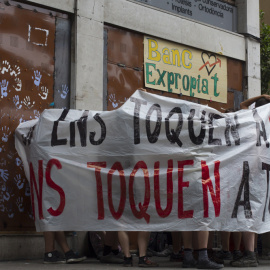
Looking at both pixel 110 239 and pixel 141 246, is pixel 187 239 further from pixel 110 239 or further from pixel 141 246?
pixel 110 239

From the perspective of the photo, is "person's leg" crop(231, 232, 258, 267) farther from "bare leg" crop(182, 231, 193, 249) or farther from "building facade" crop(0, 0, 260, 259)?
"building facade" crop(0, 0, 260, 259)

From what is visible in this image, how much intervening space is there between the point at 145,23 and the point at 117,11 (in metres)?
0.67

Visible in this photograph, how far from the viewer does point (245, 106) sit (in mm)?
10016

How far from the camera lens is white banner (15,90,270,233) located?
8.39 metres

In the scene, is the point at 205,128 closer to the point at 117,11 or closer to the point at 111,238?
the point at 111,238

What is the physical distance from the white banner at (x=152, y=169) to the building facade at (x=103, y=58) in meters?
0.79

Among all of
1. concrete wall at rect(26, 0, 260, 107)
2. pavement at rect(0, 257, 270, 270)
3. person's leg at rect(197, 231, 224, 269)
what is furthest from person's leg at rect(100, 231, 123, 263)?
concrete wall at rect(26, 0, 260, 107)

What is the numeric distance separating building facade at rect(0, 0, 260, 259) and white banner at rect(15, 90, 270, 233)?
2.60 ft

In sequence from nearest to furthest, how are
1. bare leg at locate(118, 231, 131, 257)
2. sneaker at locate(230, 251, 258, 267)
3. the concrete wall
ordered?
bare leg at locate(118, 231, 131, 257), sneaker at locate(230, 251, 258, 267), the concrete wall

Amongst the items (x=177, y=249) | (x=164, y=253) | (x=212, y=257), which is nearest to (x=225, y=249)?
(x=212, y=257)

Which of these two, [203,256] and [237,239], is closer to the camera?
[203,256]

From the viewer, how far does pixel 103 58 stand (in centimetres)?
1128

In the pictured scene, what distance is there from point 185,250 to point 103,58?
4056 millimetres

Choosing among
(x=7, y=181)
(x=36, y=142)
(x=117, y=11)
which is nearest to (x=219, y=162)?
(x=36, y=142)
